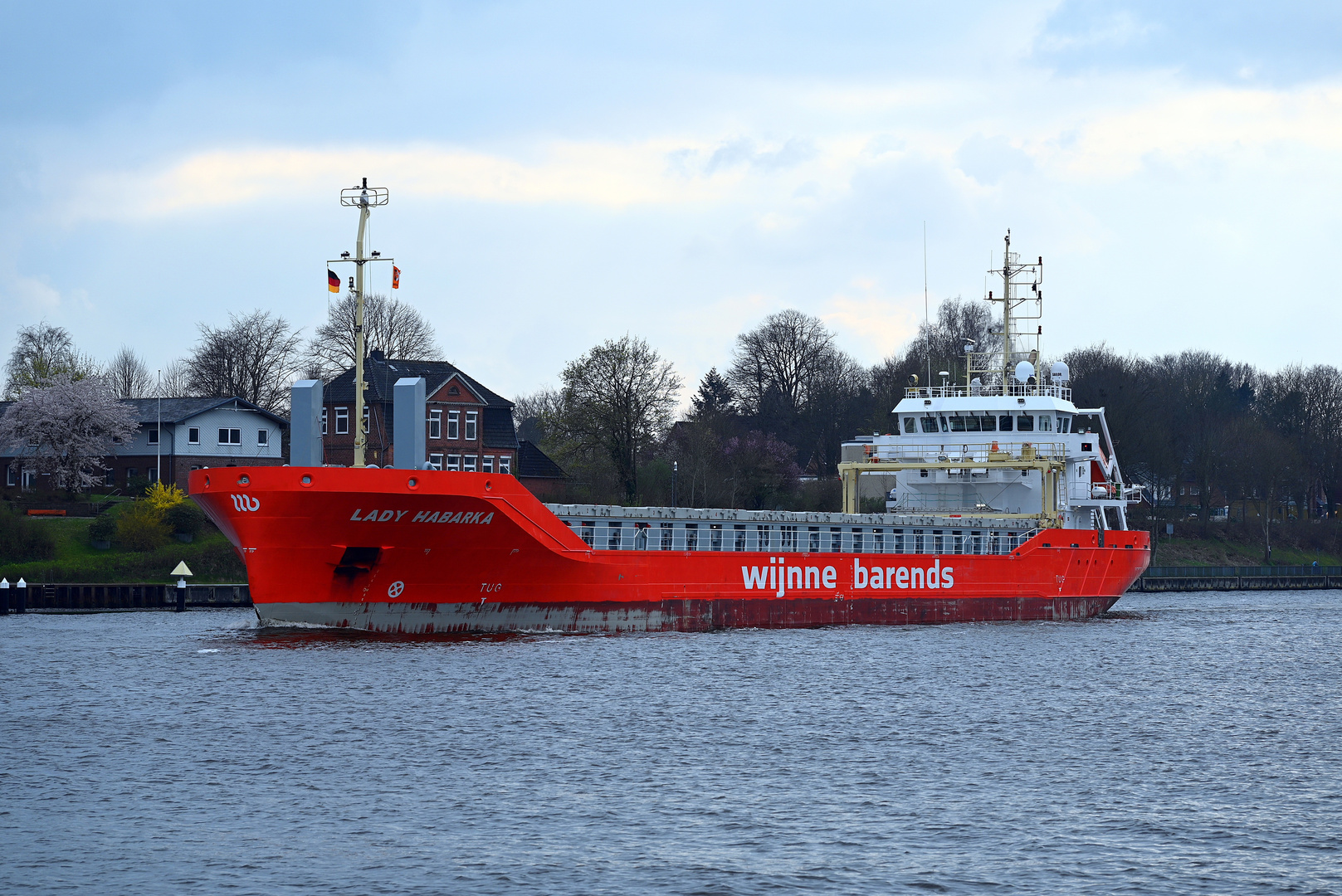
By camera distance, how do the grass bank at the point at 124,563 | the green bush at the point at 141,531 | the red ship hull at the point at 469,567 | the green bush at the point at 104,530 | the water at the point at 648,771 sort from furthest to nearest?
the green bush at the point at 104,530, the green bush at the point at 141,531, the grass bank at the point at 124,563, the red ship hull at the point at 469,567, the water at the point at 648,771

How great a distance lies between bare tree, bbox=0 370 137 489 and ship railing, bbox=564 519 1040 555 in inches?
1436

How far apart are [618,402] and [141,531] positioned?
77.2 ft

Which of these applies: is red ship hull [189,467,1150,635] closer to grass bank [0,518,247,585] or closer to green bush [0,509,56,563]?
grass bank [0,518,247,585]

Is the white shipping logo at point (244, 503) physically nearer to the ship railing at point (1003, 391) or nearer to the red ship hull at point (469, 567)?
the red ship hull at point (469, 567)

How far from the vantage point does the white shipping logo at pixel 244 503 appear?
86.9ft

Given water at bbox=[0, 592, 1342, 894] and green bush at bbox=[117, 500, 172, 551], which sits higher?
green bush at bbox=[117, 500, 172, 551]

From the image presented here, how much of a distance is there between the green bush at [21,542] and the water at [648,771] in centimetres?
1940

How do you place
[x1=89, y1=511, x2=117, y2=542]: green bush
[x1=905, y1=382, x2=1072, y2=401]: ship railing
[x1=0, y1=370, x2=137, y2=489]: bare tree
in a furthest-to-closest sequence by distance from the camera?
1. [x1=0, y1=370, x2=137, y2=489]: bare tree
2. [x1=89, y1=511, x2=117, y2=542]: green bush
3. [x1=905, y1=382, x2=1072, y2=401]: ship railing

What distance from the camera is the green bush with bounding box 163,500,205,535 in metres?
50.9

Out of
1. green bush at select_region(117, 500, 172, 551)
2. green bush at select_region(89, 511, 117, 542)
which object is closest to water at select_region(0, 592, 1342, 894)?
green bush at select_region(117, 500, 172, 551)

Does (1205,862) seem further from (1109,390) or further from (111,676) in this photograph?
(1109,390)

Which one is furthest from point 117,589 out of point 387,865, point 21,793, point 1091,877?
point 1091,877

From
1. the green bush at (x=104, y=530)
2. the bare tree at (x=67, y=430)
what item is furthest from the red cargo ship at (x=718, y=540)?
the bare tree at (x=67, y=430)

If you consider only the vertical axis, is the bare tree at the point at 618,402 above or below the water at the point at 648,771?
above
